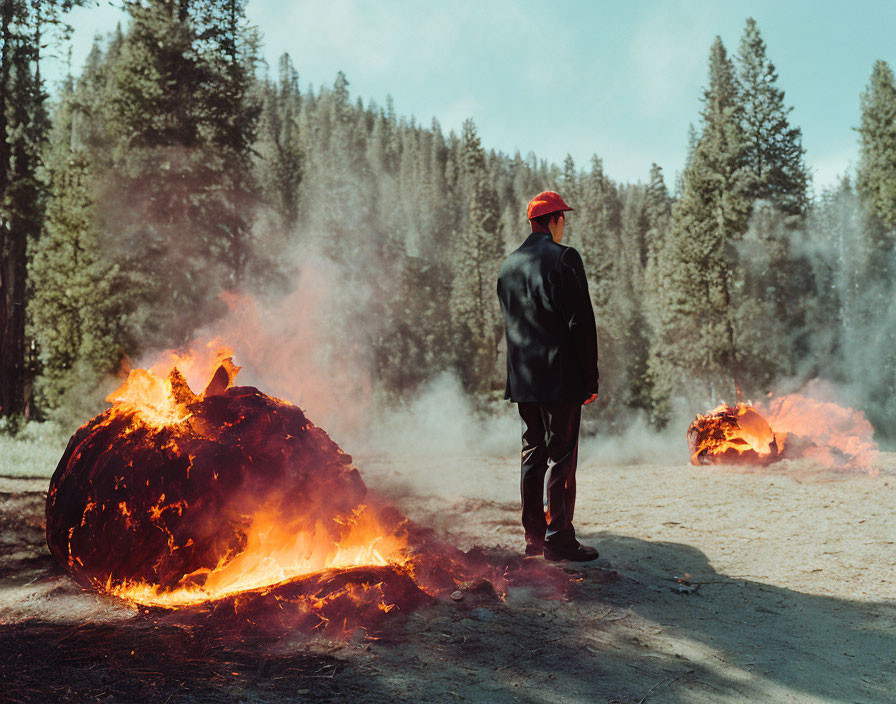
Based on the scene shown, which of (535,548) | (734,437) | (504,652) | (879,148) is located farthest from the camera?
(879,148)

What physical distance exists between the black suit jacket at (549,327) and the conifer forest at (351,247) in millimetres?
8688

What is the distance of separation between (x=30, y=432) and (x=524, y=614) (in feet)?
59.0

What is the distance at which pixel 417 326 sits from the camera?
123 ft

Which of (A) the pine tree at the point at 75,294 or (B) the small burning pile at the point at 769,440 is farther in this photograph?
(A) the pine tree at the point at 75,294

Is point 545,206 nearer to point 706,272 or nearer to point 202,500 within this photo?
point 202,500

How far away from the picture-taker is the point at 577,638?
11.2 feet

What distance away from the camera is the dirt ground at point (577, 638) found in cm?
271

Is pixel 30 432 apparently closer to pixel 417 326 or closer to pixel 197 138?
pixel 197 138

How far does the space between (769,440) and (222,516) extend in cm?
976

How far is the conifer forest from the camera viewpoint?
18.0 meters

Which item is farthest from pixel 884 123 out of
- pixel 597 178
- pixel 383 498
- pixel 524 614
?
pixel 597 178

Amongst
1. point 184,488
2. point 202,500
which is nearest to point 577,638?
point 202,500

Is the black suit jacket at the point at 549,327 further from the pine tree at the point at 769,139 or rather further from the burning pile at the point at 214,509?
the pine tree at the point at 769,139

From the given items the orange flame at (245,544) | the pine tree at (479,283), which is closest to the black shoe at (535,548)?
the orange flame at (245,544)
